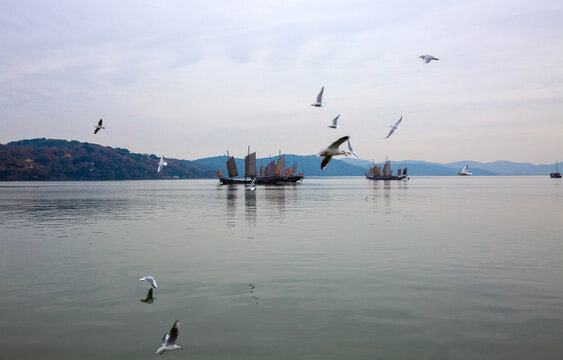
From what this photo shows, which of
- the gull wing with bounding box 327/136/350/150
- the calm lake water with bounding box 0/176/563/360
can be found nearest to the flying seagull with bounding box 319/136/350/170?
the gull wing with bounding box 327/136/350/150

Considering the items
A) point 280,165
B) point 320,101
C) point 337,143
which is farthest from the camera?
point 280,165

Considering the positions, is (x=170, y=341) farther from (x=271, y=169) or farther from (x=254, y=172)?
(x=271, y=169)

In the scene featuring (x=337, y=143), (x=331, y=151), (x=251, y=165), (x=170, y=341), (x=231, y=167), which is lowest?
(x=170, y=341)

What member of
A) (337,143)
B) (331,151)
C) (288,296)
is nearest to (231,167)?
(331,151)

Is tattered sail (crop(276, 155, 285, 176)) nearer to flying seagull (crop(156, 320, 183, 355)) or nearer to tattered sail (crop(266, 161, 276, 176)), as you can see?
tattered sail (crop(266, 161, 276, 176))

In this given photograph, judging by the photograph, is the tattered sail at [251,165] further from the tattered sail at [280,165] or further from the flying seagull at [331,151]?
the flying seagull at [331,151]

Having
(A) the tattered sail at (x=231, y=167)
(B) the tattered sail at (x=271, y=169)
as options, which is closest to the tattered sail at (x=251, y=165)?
(A) the tattered sail at (x=231, y=167)

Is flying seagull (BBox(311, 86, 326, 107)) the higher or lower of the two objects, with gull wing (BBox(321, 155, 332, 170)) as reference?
higher

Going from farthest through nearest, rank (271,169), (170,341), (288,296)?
1. (271,169)
2. (288,296)
3. (170,341)

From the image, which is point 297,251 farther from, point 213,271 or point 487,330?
point 487,330

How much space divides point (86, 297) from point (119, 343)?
13.5 feet

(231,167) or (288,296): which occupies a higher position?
(231,167)

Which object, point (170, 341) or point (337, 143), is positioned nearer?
point (170, 341)

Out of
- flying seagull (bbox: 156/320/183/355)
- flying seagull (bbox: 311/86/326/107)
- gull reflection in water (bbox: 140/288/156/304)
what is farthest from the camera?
flying seagull (bbox: 311/86/326/107)
